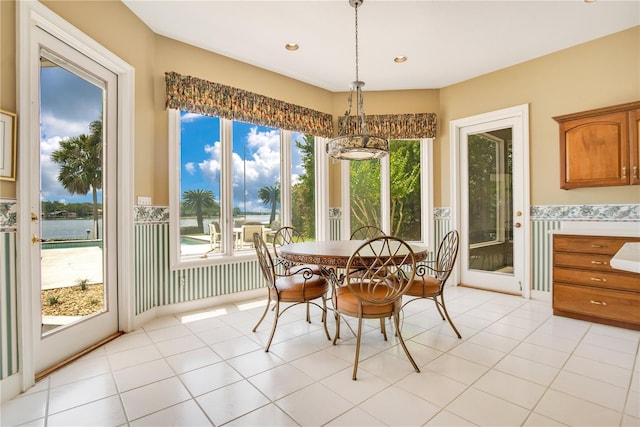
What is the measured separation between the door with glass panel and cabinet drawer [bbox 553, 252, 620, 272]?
0.71 metres

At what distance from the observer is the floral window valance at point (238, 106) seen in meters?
3.11

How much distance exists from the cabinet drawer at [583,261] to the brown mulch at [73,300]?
417 centimetres

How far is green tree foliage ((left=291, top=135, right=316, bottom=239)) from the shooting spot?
4.23 meters

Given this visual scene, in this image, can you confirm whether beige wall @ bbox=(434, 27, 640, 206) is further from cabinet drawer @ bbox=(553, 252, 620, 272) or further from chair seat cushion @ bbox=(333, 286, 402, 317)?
chair seat cushion @ bbox=(333, 286, 402, 317)

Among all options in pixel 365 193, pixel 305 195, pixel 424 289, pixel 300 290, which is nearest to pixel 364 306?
pixel 300 290

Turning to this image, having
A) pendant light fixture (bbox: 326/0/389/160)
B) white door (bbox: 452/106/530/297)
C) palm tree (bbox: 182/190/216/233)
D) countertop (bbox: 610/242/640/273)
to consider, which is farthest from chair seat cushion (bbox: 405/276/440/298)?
palm tree (bbox: 182/190/216/233)

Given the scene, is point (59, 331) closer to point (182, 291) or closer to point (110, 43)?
point (182, 291)

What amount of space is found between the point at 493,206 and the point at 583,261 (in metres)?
1.30

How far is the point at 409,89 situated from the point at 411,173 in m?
1.20

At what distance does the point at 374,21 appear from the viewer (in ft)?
9.39

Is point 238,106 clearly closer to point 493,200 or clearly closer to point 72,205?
point 72,205

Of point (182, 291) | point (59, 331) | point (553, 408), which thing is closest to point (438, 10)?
point (553, 408)

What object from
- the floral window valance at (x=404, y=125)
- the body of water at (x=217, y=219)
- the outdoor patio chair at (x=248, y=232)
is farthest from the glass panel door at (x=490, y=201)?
the outdoor patio chair at (x=248, y=232)

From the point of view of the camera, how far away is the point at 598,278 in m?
2.80
